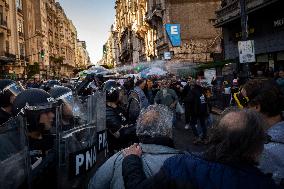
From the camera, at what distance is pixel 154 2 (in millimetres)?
43781

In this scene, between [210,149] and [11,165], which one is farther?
[11,165]

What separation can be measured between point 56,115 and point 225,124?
6.25ft

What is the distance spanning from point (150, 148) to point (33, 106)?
1.36 m

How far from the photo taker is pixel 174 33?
34.4m

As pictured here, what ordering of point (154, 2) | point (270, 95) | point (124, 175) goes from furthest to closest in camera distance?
point (154, 2)
point (270, 95)
point (124, 175)

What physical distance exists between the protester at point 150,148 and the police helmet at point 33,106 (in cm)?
91

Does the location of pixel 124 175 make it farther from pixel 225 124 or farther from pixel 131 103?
pixel 131 103

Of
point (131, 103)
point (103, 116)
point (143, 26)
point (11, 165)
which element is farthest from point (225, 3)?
point (143, 26)

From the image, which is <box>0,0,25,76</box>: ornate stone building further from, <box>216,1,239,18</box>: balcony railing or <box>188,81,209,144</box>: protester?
<box>188,81,209,144</box>: protester

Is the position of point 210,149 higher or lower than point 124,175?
higher

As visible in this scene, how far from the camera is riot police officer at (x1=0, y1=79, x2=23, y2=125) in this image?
545 centimetres

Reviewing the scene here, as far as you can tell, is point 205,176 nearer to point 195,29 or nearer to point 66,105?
point 66,105

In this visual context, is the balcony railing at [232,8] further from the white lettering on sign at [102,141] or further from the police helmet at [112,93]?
the white lettering on sign at [102,141]

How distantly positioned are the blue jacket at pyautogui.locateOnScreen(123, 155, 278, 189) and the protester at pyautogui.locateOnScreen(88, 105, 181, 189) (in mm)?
552
